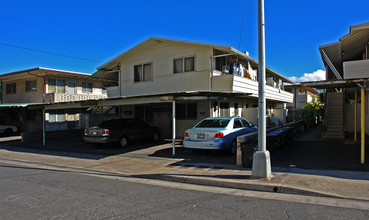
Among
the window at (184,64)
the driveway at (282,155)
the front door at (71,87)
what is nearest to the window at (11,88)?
the front door at (71,87)

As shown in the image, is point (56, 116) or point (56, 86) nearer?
point (56, 116)

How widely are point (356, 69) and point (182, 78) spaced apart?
8664mm

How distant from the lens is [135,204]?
5375 millimetres

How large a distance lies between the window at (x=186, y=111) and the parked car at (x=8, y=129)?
15523mm

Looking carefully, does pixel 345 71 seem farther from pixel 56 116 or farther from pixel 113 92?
pixel 56 116

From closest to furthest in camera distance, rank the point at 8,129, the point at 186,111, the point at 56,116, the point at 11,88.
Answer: the point at 186,111 < the point at 8,129 < the point at 56,116 < the point at 11,88

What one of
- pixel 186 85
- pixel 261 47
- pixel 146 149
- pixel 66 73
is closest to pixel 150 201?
pixel 261 47

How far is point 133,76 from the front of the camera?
18.3m

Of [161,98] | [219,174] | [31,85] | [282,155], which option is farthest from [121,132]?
[31,85]

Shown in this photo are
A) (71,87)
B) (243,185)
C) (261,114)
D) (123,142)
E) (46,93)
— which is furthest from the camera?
(71,87)

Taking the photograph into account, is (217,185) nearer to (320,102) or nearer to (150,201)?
(150,201)

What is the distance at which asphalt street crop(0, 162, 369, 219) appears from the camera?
4.69 metres

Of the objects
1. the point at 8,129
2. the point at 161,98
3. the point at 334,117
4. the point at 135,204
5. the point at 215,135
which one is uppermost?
the point at 161,98

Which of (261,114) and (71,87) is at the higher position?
(71,87)
